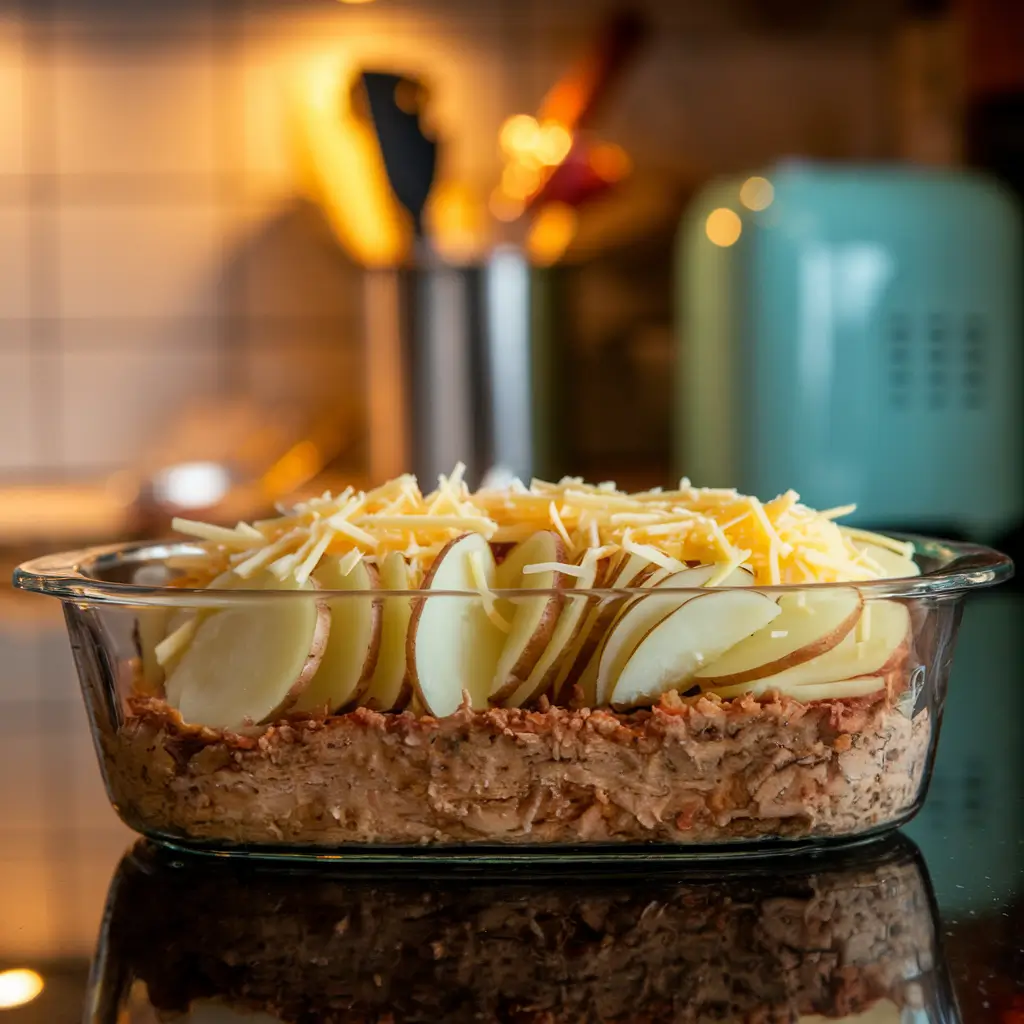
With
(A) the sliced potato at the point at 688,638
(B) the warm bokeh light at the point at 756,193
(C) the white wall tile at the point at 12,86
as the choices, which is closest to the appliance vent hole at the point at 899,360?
(B) the warm bokeh light at the point at 756,193

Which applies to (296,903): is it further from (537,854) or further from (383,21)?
(383,21)

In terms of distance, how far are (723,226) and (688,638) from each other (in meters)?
1.19

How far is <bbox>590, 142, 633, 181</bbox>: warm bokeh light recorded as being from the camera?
1.87m

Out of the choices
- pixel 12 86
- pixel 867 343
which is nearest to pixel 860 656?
pixel 867 343

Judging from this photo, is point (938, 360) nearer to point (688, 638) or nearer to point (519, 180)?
point (519, 180)

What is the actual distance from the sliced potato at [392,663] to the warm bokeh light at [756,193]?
1.19 meters

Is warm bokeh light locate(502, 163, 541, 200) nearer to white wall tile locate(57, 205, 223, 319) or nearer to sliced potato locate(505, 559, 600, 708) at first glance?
white wall tile locate(57, 205, 223, 319)

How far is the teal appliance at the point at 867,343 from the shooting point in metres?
1.56

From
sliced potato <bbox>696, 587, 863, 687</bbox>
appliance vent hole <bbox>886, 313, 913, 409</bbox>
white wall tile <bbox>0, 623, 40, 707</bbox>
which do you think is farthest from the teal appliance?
sliced potato <bbox>696, 587, 863, 687</bbox>

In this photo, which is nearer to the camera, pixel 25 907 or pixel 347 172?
pixel 25 907

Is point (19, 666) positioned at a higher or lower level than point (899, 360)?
lower

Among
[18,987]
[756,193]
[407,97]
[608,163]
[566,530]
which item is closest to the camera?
[18,987]

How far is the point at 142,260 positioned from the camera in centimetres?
212

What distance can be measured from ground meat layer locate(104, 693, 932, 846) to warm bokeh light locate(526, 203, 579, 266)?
1.47 meters
